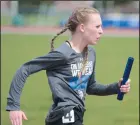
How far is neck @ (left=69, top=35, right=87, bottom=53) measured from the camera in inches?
157

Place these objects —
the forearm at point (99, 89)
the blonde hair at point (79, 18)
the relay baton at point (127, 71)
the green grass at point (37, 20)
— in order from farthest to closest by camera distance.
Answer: the green grass at point (37, 20) → the forearm at point (99, 89) → the blonde hair at point (79, 18) → the relay baton at point (127, 71)

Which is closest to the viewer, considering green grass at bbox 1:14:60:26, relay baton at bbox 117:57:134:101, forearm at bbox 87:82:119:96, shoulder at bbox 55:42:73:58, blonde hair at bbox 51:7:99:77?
Result: relay baton at bbox 117:57:134:101

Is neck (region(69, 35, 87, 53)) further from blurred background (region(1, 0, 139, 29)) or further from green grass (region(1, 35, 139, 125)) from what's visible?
blurred background (region(1, 0, 139, 29))

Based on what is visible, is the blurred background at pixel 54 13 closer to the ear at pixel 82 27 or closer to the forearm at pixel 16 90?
the ear at pixel 82 27

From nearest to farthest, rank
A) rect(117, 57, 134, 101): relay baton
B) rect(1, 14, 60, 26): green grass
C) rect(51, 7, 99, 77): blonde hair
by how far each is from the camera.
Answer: rect(117, 57, 134, 101): relay baton, rect(51, 7, 99, 77): blonde hair, rect(1, 14, 60, 26): green grass

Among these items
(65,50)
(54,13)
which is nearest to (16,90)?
(65,50)

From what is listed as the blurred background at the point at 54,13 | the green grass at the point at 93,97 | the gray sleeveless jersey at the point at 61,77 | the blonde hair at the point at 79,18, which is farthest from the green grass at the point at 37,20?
the gray sleeveless jersey at the point at 61,77

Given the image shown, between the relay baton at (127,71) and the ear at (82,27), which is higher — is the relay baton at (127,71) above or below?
below

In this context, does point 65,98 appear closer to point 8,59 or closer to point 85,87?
point 85,87

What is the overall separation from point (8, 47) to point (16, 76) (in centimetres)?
1457

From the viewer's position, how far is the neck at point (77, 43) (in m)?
4.00

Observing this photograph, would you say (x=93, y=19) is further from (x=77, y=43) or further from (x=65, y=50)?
(x=65, y=50)

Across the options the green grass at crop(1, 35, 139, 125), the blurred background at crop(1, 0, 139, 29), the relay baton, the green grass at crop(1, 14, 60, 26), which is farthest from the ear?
the green grass at crop(1, 14, 60, 26)

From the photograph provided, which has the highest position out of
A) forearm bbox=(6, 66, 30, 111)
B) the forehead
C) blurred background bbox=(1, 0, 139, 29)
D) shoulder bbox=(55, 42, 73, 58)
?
the forehead
